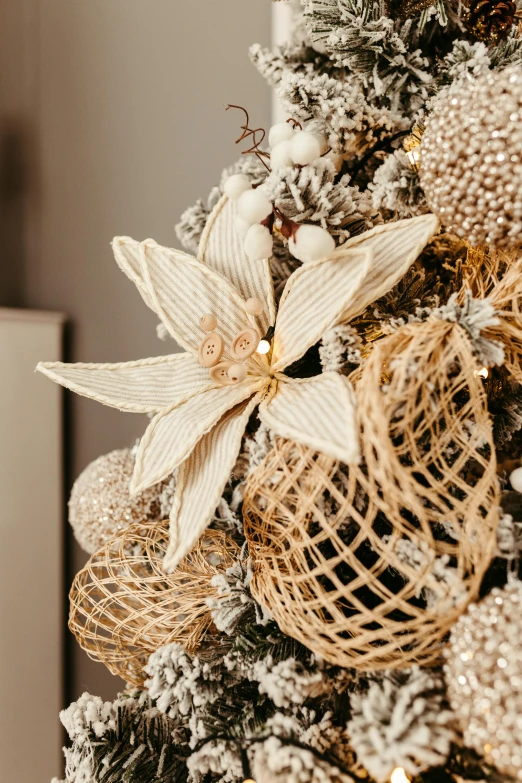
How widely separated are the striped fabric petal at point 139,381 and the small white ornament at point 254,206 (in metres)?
0.13

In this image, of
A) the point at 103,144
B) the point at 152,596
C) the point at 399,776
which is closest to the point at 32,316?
the point at 103,144

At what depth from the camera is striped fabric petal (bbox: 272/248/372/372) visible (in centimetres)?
41

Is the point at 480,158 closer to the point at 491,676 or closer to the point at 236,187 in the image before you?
the point at 236,187

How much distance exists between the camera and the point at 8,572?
0.85 metres

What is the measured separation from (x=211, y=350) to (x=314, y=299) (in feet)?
0.29

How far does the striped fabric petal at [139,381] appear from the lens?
474 millimetres

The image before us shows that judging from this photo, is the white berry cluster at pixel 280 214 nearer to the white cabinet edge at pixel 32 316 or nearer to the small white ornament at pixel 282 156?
the small white ornament at pixel 282 156

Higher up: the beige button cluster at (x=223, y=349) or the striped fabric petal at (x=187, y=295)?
the striped fabric petal at (x=187, y=295)

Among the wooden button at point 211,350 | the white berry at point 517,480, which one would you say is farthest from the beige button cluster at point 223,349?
the white berry at point 517,480

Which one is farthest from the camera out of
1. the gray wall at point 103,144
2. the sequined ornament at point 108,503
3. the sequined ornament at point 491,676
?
the gray wall at point 103,144

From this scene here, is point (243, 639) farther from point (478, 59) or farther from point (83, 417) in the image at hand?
point (83, 417)

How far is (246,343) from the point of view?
1.45ft

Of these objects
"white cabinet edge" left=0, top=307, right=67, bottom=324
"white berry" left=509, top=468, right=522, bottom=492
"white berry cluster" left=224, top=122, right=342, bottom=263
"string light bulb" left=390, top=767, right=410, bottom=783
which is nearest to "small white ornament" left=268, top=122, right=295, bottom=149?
"white berry cluster" left=224, top=122, right=342, bottom=263

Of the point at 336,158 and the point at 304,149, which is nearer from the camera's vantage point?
the point at 304,149
